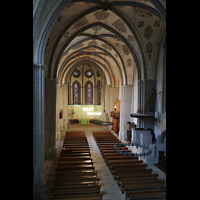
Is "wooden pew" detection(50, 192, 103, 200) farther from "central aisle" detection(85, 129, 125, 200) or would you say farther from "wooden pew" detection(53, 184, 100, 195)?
"central aisle" detection(85, 129, 125, 200)

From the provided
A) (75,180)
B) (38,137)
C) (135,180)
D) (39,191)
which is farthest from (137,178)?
(38,137)

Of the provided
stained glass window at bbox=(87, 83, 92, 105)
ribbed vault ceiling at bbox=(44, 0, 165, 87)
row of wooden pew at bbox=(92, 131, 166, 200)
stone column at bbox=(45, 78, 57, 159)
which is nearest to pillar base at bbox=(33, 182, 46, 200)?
row of wooden pew at bbox=(92, 131, 166, 200)

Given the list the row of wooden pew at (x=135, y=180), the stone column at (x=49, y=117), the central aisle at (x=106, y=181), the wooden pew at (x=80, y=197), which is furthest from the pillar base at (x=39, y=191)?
the stone column at (x=49, y=117)

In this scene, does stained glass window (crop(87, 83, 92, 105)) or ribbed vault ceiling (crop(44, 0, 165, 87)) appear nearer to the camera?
ribbed vault ceiling (crop(44, 0, 165, 87))

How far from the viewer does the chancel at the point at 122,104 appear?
27.5 feet

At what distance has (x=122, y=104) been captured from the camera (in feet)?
68.6

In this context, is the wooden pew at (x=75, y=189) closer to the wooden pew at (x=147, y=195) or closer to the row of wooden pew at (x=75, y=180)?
the row of wooden pew at (x=75, y=180)

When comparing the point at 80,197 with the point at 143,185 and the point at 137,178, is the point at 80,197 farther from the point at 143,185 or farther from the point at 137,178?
the point at 137,178

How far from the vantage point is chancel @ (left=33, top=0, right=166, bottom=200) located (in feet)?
27.5

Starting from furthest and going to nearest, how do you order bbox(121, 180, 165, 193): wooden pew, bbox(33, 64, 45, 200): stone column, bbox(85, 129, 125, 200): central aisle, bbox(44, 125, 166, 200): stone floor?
bbox(44, 125, 166, 200): stone floor < bbox(85, 129, 125, 200): central aisle < bbox(121, 180, 165, 193): wooden pew < bbox(33, 64, 45, 200): stone column

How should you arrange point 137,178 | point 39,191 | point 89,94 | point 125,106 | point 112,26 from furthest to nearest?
point 89,94 < point 125,106 < point 112,26 < point 137,178 < point 39,191
